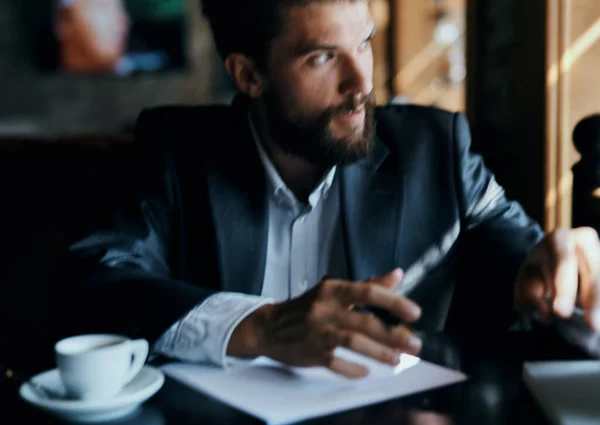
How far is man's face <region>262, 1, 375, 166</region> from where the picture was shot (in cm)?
139

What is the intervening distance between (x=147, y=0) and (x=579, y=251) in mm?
5667

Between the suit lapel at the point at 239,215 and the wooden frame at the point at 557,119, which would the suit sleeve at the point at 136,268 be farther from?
the wooden frame at the point at 557,119

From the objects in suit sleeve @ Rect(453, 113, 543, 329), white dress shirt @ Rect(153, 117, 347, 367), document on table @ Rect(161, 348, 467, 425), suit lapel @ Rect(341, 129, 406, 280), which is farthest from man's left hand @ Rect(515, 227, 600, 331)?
white dress shirt @ Rect(153, 117, 347, 367)

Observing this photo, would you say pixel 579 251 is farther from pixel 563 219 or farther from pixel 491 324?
pixel 563 219

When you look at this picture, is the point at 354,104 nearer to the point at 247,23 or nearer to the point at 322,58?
the point at 322,58

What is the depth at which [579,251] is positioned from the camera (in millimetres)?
1054

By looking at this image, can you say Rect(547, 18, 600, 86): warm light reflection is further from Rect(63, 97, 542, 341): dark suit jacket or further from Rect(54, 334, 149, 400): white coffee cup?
Rect(54, 334, 149, 400): white coffee cup

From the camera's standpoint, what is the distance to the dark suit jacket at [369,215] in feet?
4.62

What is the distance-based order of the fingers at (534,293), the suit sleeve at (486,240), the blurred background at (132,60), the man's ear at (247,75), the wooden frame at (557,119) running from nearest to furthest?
the fingers at (534,293), the suit sleeve at (486,240), the man's ear at (247,75), the wooden frame at (557,119), the blurred background at (132,60)

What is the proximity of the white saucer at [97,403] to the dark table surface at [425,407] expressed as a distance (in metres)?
0.01

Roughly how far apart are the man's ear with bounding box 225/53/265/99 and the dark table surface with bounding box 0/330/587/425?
30.8 inches

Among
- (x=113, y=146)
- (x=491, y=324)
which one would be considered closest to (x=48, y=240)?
(x=113, y=146)

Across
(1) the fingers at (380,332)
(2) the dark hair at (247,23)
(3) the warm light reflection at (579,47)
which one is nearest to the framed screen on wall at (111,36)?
(2) the dark hair at (247,23)

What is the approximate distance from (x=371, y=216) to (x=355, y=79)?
0.83ft
